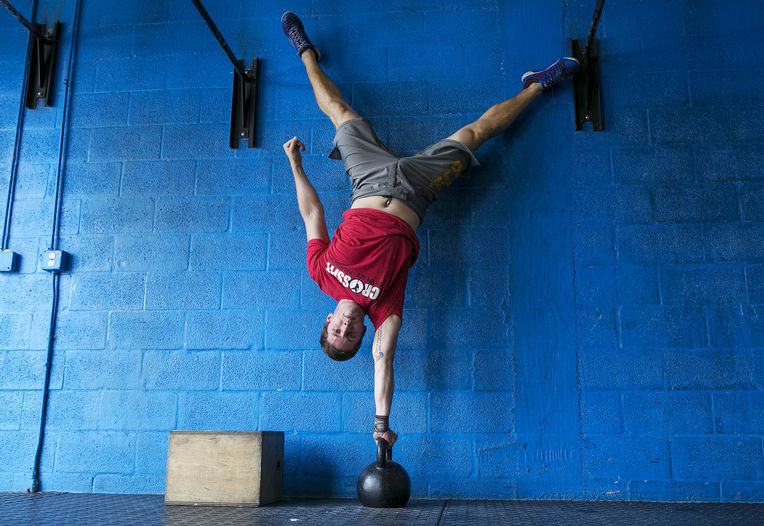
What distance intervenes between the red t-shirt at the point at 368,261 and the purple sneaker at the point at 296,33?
113 cm

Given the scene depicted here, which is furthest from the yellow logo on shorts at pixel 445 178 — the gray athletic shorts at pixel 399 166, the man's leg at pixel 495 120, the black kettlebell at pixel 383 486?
the black kettlebell at pixel 383 486

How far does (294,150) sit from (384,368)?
1.35 metres

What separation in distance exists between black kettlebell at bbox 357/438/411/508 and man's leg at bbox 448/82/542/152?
5.70 ft

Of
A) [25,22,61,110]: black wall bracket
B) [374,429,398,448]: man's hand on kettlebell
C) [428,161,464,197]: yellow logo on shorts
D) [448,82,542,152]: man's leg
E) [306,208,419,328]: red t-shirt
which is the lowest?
[374,429,398,448]: man's hand on kettlebell

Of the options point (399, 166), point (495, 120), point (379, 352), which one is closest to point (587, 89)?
point (495, 120)

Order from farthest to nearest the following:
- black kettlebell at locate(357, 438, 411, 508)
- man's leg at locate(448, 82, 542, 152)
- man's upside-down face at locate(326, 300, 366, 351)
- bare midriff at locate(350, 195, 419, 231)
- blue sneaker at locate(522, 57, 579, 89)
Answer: blue sneaker at locate(522, 57, 579, 89) → man's leg at locate(448, 82, 542, 152) → bare midriff at locate(350, 195, 419, 231) → man's upside-down face at locate(326, 300, 366, 351) → black kettlebell at locate(357, 438, 411, 508)

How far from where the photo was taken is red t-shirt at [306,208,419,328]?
Answer: 10.8 feet

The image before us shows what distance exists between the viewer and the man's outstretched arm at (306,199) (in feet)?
11.5

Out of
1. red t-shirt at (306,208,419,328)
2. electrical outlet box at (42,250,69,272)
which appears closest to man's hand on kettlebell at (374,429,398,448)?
red t-shirt at (306,208,419,328)

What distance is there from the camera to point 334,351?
332 centimetres

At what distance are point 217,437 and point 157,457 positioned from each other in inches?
27.1

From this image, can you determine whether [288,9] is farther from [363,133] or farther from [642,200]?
[642,200]

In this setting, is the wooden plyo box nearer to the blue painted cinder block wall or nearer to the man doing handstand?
the blue painted cinder block wall

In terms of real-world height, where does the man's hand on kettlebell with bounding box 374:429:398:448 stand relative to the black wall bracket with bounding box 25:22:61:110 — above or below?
below
